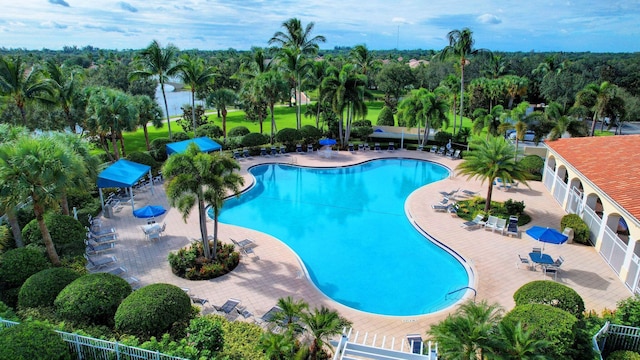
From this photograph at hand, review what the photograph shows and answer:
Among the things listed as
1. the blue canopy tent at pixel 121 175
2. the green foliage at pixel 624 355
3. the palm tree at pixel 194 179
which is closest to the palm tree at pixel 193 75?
the blue canopy tent at pixel 121 175

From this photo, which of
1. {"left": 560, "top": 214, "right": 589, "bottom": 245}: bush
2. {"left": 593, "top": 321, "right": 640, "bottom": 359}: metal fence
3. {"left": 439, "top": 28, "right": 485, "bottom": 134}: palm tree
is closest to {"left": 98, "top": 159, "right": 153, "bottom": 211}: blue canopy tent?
{"left": 593, "top": 321, "right": 640, "bottom": 359}: metal fence

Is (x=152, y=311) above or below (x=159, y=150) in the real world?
below

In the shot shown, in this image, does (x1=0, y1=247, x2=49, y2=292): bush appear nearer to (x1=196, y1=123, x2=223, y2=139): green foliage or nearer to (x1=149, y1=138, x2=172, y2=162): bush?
(x1=149, y1=138, x2=172, y2=162): bush

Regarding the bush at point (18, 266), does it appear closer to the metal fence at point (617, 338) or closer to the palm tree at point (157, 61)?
the metal fence at point (617, 338)

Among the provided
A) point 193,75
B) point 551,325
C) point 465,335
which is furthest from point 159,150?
point 551,325

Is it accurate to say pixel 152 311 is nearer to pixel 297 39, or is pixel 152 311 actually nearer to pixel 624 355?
pixel 624 355

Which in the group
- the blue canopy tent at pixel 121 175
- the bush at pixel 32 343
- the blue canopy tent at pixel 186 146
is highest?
the blue canopy tent at pixel 186 146

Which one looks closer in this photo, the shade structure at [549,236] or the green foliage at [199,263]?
the green foliage at [199,263]

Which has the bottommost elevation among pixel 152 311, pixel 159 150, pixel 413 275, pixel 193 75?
pixel 413 275
